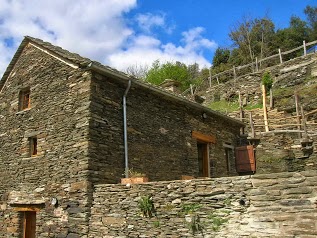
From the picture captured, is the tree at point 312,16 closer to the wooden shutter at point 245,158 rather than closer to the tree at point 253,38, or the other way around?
the tree at point 253,38

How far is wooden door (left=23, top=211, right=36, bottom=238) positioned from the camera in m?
9.37

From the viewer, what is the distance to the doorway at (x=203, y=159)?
1198cm

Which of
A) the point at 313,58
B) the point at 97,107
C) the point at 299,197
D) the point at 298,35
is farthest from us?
the point at 298,35

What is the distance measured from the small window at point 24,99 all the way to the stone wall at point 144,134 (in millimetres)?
3458

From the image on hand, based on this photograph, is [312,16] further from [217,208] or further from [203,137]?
[217,208]

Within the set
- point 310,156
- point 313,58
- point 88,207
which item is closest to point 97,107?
point 88,207

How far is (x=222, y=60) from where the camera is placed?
1369 inches

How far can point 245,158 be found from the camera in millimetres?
13500

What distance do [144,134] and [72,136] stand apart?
212 cm

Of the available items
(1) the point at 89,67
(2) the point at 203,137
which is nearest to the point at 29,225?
(1) the point at 89,67

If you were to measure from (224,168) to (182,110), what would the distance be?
3.30 metres

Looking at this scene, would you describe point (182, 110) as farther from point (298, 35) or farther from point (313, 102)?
point (298, 35)

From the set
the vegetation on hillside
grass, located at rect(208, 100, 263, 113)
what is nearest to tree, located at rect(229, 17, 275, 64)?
the vegetation on hillside

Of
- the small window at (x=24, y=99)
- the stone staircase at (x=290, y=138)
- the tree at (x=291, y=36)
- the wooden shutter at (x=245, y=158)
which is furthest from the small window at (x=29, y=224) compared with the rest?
the tree at (x=291, y=36)
